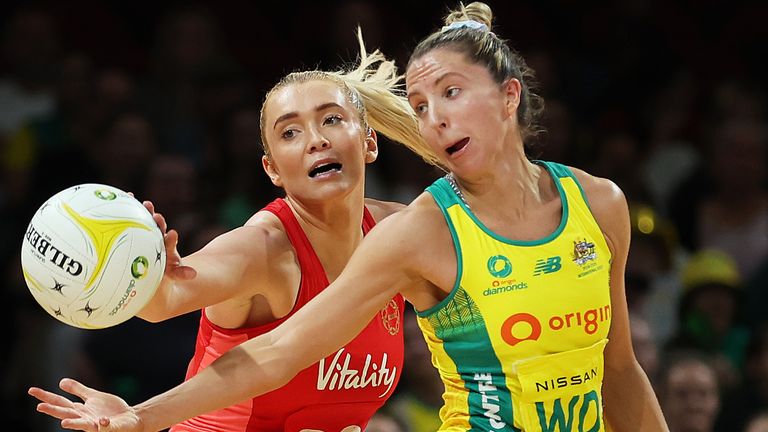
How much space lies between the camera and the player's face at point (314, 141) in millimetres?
3527

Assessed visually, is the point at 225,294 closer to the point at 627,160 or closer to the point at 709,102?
the point at 627,160

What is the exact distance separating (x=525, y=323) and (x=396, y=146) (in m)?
4.02

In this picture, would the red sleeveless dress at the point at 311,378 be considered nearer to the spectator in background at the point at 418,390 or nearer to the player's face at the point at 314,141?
the player's face at the point at 314,141

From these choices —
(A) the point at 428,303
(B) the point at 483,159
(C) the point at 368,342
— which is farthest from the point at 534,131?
(C) the point at 368,342

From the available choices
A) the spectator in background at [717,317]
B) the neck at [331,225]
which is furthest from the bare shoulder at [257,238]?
the spectator in background at [717,317]

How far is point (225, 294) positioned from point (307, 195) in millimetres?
483

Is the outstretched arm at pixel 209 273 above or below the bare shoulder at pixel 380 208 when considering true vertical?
below

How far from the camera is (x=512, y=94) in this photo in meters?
3.09

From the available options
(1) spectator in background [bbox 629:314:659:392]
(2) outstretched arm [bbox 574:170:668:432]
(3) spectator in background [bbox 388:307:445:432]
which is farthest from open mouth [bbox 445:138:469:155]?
(1) spectator in background [bbox 629:314:659:392]

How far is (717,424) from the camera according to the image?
5840 millimetres

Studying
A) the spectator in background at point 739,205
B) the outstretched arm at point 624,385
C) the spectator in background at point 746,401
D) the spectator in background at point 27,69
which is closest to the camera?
the outstretched arm at point 624,385

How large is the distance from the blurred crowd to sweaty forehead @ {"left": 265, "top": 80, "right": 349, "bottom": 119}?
1.89m

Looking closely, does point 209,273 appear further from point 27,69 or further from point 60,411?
point 27,69

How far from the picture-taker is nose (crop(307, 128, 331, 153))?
3496 millimetres
